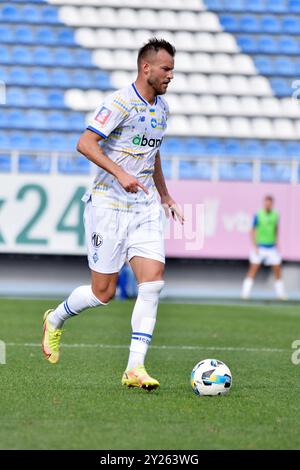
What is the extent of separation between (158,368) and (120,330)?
3.98 meters

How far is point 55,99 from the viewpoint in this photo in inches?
924

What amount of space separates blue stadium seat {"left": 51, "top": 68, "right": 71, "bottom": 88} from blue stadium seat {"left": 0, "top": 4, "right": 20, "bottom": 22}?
1.73 metres

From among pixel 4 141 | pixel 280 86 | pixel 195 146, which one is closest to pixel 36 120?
pixel 4 141

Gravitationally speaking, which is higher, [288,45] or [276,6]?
[276,6]

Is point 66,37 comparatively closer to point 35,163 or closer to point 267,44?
point 267,44

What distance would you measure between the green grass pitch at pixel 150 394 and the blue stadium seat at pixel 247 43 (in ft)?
42.2

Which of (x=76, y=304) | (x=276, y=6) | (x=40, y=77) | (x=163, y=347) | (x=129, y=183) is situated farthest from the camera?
(x=276, y=6)

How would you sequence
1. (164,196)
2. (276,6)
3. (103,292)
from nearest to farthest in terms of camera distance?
(103,292), (164,196), (276,6)

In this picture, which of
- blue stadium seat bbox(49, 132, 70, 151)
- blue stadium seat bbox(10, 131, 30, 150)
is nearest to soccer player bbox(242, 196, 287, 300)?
blue stadium seat bbox(49, 132, 70, 151)

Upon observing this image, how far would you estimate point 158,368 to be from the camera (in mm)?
8625

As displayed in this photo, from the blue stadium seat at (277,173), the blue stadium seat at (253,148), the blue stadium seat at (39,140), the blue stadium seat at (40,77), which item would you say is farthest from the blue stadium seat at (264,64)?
the blue stadium seat at (39,140)

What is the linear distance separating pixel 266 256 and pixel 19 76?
7488mm

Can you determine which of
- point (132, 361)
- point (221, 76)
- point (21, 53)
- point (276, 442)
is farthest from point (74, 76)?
point (276, 442)

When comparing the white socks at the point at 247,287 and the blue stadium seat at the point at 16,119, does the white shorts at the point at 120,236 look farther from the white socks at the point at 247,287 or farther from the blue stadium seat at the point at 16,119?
the blue stadium seat at the point at 16,119
